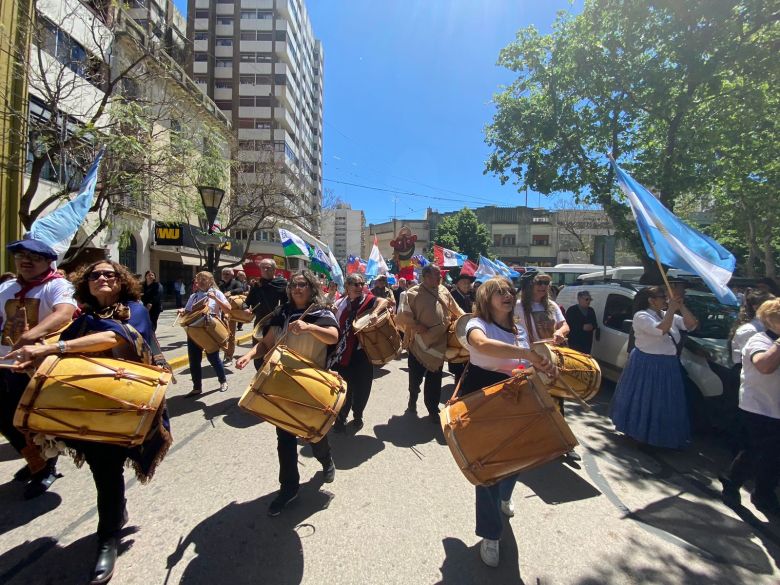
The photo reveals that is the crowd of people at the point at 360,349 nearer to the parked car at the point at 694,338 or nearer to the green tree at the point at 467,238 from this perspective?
the parked car at the point at 694,338

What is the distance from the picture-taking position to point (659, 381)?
4.11 meters

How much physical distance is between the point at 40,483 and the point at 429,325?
3.81m

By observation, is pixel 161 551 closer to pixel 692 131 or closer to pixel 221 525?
pixel 221 525

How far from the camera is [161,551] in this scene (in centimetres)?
252

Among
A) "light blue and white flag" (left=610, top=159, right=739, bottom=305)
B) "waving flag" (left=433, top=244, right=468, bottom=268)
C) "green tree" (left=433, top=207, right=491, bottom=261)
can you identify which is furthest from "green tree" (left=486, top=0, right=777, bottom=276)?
"green tree" (left=433, top=207, right=491, bottom=261)

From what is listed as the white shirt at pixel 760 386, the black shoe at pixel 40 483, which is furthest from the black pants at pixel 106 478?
the white shirt at pixel 760 386

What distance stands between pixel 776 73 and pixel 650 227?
7710 mm

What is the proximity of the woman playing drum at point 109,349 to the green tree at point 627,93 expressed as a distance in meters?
10.8

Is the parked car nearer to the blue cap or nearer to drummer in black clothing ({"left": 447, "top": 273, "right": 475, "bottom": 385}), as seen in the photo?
drummer in black clothing ({"left": 447, "top": 273, "right": 475, "bottom": 385})

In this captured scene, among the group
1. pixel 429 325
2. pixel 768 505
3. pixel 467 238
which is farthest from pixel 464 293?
pixel 467 238

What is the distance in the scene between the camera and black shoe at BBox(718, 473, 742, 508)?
10.8ft

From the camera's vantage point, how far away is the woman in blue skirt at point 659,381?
13.4 feet

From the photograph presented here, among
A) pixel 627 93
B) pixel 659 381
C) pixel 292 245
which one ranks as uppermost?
pixel 627 93

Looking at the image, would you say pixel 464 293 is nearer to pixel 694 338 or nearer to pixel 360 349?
pixel 360 349
